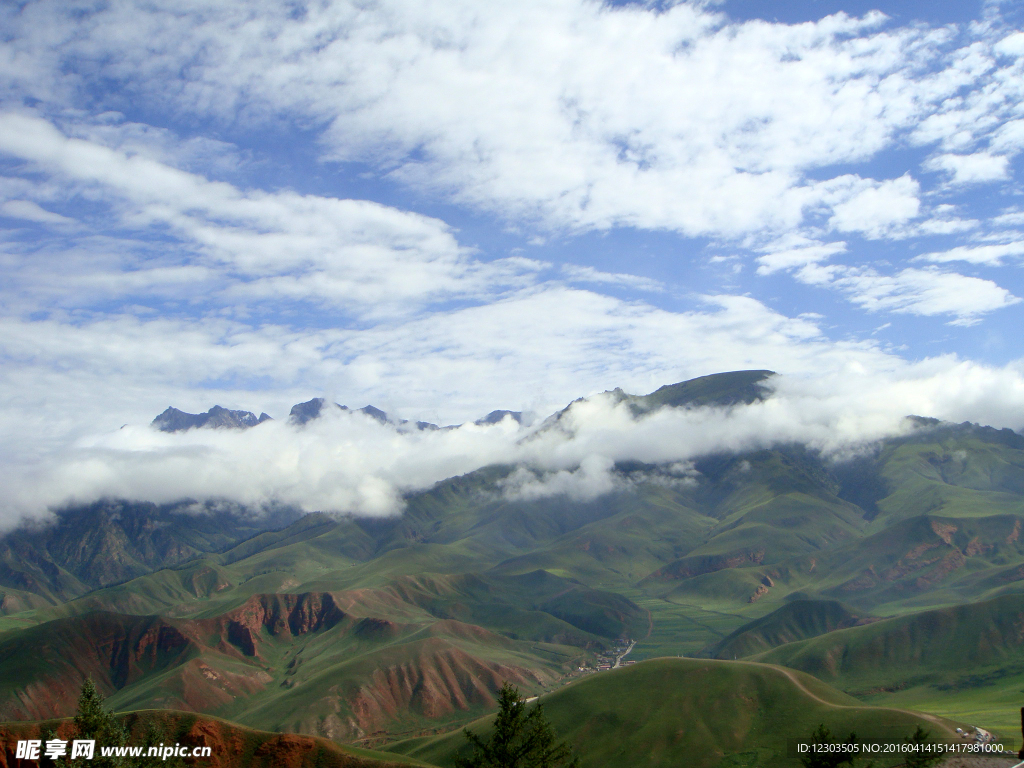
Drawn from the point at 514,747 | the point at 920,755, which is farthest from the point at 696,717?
the point at 514,747

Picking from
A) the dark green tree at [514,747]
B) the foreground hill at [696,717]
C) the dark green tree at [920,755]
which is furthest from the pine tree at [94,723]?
the dark green tree at [920,755]

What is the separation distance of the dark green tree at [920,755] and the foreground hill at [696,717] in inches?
235

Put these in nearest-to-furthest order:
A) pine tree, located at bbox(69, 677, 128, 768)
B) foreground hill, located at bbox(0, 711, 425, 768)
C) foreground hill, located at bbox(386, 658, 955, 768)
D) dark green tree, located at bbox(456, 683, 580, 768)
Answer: dark green tree, located at bbox(456, 683, 580, 768) < pine tree, located at bbox(69, 677, 128, 768) < foreground hill, located at bbox(0, 711, 425, 768) < foreground hill, located at bbox(386, 658, 955, 768)

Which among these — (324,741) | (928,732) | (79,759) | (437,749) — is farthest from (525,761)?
(437,749)

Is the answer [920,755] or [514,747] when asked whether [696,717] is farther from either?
[514,747]

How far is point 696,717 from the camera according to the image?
528 feet

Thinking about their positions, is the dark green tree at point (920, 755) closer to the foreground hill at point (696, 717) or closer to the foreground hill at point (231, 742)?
the foreground hill at point (696, 717)

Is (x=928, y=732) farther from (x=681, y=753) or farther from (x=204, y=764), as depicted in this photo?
(x=204, y=764)

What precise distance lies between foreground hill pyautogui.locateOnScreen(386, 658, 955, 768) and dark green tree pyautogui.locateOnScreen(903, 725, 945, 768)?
596 centimetres

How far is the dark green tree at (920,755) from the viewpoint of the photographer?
98.8m

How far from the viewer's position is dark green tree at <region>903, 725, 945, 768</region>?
9884 centimetres

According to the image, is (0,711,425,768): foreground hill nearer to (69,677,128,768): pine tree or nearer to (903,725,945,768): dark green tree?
(69,677,128,768): pine tree

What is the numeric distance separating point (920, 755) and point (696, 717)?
62.4 m

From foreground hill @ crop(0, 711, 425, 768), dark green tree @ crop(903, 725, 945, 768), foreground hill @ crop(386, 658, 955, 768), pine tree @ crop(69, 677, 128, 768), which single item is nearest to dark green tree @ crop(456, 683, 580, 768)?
pine tree @ crop(69, 677, 128, 768)
